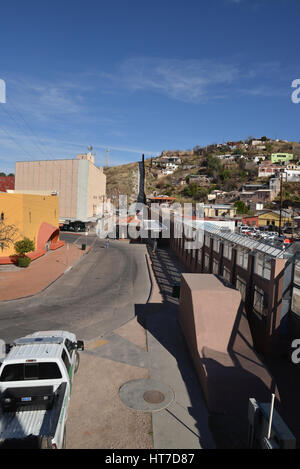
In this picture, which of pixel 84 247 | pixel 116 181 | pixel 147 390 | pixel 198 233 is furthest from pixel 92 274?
pixel 116 181

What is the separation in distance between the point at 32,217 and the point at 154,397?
26.0 metres

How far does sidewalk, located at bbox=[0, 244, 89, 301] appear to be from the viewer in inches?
810

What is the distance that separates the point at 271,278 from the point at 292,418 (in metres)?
4.54

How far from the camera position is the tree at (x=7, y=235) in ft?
91.1

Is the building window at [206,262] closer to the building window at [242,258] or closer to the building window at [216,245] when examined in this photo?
the building window at [216,245]

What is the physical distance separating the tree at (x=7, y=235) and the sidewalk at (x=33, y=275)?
2.24 m

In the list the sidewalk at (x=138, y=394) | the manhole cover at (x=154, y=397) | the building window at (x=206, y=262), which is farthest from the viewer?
the building window at (x=206, y=262)

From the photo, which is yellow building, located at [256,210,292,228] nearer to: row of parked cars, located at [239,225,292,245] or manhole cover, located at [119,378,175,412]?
row of parked cars, located at [239,225,292,245]

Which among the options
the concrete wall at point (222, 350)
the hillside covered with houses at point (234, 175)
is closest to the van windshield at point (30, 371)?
the concrete wall at point (222, 350)

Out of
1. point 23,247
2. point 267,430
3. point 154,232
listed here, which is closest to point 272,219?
point 154,232

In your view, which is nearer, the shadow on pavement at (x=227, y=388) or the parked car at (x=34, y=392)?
the parked car at (x=34, y=392)

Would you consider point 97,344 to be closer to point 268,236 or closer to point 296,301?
point 296,301

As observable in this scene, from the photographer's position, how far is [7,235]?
28219mm

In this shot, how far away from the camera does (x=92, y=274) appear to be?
86.6ft
